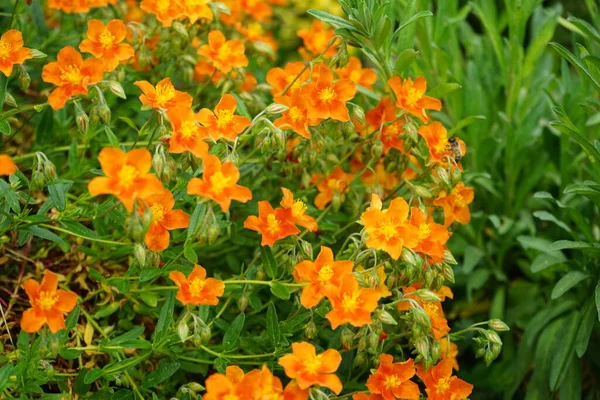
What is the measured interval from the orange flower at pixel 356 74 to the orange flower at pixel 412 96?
20 centimetres

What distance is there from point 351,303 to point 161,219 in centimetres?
41

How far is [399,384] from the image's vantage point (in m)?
1.52

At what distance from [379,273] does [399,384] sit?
0.23 meters

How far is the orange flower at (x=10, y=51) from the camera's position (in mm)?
1573

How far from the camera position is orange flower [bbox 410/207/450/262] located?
157 cm

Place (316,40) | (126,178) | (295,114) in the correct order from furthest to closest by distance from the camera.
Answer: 1. (316,40)
2. (295,114)
3. (126,178)

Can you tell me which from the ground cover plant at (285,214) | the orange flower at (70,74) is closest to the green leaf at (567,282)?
the ground cover plant at (285,214)

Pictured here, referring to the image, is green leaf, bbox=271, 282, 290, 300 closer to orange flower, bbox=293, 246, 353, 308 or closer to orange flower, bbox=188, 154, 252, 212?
orange flower, bbox=293, 246, 353, 308

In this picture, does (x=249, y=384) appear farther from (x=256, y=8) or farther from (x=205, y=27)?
(x=256, y=8)

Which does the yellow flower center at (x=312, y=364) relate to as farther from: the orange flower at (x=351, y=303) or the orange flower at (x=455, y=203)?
the orange flower at (x=455, y=203)

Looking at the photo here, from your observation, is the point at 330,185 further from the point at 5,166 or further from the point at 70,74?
the point at 5,166

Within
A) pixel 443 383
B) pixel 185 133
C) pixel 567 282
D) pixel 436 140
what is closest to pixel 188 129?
pixel 185 133

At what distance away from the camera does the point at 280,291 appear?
155 cm

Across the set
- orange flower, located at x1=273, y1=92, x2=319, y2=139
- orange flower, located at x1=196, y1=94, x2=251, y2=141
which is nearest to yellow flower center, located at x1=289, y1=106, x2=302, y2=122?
orange flower, located at x1=273, y1=92, x2=319, y2=139
